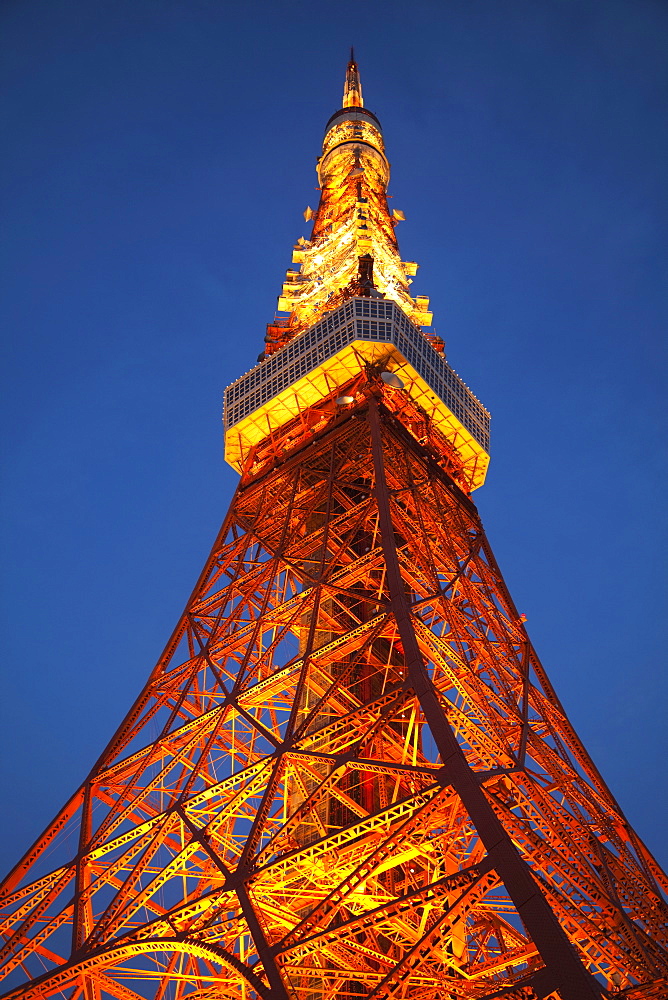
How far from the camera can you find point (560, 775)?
1956 centimetres

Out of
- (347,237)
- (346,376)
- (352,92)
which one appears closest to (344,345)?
(346,376)

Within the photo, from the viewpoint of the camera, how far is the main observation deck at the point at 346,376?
28.1 metres

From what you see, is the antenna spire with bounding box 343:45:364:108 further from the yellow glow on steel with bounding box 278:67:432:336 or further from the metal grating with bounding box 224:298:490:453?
Result: the metal grating with bounding box 224:298:490:453

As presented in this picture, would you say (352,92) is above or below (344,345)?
above

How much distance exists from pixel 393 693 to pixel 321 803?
688 cm

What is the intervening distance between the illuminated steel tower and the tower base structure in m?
0.06

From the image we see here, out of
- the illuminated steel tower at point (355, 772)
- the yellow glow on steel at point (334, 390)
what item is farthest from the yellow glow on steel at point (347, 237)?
the yellow glow on steel at point (334, 390)

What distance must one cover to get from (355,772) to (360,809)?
4.16 m

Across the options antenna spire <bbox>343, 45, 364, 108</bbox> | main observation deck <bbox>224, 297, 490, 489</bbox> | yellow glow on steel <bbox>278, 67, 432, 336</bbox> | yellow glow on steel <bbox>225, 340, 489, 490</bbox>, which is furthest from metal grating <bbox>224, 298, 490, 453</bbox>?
antenna spire <bbox>343, 45, 364, 108</bbox>

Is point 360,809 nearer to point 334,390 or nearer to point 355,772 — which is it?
point 355,772

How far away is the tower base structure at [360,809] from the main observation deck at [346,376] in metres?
0.72

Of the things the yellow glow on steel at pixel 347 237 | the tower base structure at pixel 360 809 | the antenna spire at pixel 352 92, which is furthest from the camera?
the antenna spire at pixel 352 92

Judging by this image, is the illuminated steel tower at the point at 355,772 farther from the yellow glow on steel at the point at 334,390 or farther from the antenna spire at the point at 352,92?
the antenna spire at the point at 352,92

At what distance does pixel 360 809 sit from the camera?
63.0ft
